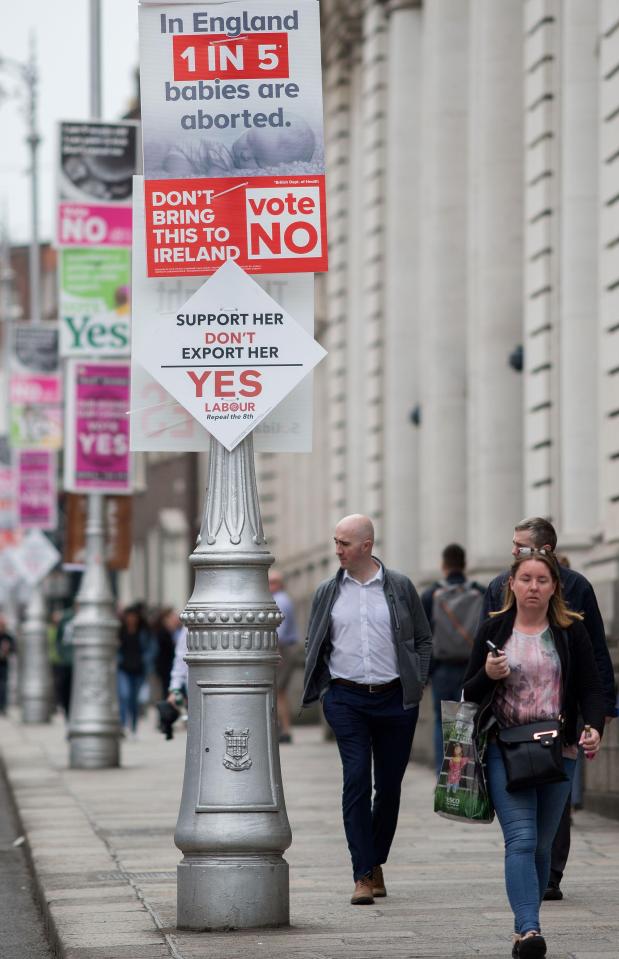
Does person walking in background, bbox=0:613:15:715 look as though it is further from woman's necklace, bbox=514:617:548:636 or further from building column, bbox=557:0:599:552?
woman's necklace, bbox=514:617:548:636

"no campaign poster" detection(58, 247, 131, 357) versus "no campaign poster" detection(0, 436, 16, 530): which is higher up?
"no campaign poster" detection(58, 247, 131, 357)

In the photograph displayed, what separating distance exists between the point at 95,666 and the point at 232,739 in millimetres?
12335

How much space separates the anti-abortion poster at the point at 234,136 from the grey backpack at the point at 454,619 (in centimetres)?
787

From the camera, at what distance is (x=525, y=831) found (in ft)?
26.1

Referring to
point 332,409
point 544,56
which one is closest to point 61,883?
point 544,56

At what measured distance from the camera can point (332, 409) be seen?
30594mm

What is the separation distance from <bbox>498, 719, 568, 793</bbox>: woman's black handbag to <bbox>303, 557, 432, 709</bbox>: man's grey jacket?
7.25 feet

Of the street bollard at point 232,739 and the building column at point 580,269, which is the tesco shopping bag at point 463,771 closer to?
the street bollard at point 232,739

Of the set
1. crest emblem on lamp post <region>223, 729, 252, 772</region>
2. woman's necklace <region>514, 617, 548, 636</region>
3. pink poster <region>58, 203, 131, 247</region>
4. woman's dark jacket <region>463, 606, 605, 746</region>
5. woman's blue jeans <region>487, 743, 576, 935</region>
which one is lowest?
woman's blue jeans <region>487, 743, 576, 935</region>

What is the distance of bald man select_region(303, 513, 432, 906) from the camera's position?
1016 cm

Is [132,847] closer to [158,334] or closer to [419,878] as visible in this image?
[419,878]

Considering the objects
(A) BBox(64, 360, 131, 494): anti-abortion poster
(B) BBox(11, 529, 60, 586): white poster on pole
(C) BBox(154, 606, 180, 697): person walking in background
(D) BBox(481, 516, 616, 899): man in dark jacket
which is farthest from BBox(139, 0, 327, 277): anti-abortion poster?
(B) BBox(11, 529, 60, 586): white poster on pole

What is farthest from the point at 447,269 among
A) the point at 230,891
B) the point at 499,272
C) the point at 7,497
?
the point at 7,497

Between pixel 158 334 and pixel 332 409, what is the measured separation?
21.4m
